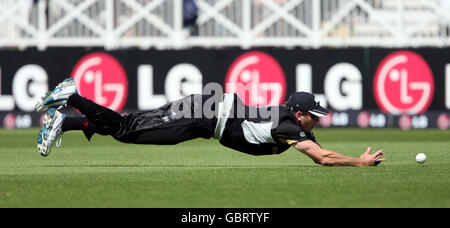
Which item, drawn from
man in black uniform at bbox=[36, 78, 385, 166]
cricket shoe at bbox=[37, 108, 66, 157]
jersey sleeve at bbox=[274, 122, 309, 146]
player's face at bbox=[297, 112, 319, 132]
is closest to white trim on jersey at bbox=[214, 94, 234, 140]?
man in black uniform at bbox=[36, 78, 385, 166]

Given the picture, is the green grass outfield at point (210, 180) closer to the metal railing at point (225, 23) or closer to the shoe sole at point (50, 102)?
the shoe sole at point (50, 102)

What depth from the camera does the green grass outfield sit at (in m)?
7.66

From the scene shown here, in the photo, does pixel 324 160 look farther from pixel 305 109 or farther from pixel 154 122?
pixel 154 122

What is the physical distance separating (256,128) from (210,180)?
127cm

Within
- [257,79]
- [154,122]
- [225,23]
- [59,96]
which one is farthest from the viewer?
[225,23]

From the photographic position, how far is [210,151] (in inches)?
591

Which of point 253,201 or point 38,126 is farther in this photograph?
point 38,126

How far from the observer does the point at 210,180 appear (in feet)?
30.5

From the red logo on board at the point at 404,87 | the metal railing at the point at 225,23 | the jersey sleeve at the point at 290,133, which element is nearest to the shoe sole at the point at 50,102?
the jersey sleeve at the point at 290,133

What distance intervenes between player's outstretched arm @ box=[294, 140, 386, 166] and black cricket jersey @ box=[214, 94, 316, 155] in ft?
0.33

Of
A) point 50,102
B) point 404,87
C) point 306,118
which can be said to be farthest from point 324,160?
point 404,87
